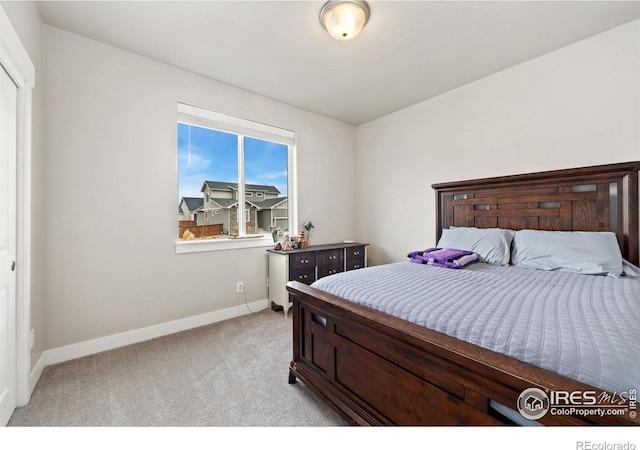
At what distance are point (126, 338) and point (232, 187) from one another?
5.82 feet

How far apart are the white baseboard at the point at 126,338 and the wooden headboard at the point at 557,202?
2736 millimetres

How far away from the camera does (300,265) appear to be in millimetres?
3131

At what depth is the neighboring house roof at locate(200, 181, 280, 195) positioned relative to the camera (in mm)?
3004

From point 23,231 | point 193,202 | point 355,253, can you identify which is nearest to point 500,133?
point 355,253

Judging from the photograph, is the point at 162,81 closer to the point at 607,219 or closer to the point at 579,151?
the point at 579,151

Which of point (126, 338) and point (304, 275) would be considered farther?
point (304, 275)

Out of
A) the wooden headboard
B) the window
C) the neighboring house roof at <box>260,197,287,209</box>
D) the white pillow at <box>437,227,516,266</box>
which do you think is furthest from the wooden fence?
the wooden headboard

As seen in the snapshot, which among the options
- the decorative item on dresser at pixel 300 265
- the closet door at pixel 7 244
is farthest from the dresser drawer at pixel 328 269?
the closet door at pixel 7 244

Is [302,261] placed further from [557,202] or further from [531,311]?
[557,202]

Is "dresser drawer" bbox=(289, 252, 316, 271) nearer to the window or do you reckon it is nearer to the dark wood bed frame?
the window

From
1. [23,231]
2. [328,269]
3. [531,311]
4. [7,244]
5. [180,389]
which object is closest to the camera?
[531,311]

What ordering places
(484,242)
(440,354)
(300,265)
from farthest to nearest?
1. (300,265)
2. (484,242)
3. (440,354)

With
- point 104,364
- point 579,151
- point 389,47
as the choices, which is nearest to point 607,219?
point 579,151
